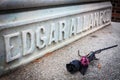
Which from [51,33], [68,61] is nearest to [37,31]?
[51,33]

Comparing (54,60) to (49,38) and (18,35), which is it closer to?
(49,38)

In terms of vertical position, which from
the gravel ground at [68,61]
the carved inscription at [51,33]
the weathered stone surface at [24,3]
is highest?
the weathered stone surface at [24,3]

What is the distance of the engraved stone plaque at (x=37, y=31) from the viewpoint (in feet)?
3.67

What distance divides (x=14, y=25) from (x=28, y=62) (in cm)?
31

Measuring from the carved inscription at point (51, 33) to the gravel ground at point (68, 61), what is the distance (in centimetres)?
10

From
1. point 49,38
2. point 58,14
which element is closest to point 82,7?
point 58,14

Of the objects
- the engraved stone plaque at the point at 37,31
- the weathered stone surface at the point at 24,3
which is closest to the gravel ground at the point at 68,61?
the engraved stone plaque at the point at 37,31

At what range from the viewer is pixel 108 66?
1.30 meters

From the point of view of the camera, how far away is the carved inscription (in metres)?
1.18

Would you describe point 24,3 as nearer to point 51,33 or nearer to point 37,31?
point 37,31

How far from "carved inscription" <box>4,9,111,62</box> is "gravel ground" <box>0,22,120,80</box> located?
Answer: 10 centimetres

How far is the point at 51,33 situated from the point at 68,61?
27 centimetres

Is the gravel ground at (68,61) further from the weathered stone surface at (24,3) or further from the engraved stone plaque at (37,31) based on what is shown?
the weathered stone surface at (24,3)

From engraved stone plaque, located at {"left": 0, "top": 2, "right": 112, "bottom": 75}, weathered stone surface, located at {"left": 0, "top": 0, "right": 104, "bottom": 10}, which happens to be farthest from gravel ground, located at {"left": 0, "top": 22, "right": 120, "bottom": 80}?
weathered stone surface, located at {"left": 0, "top": 0, "right": 104, "bottom": 10}
